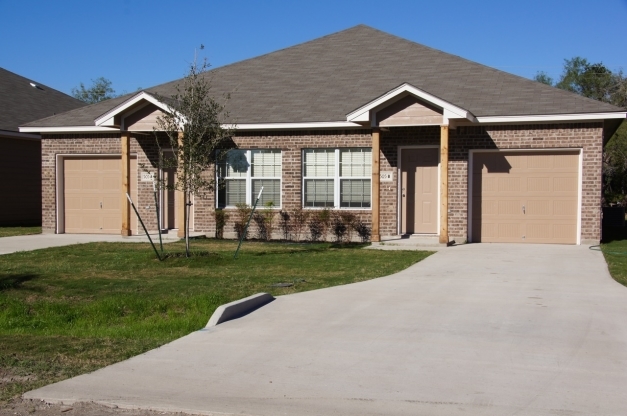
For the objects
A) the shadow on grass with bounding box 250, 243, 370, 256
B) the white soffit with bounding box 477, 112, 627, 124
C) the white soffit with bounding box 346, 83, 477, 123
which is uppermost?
the white soffit with bounding box 346, 83, 477, 123

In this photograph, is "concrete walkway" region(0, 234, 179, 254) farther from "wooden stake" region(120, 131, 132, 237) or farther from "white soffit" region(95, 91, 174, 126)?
"white soffit" region(95, 91, 174, 126)

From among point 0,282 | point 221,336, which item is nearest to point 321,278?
point 221,336

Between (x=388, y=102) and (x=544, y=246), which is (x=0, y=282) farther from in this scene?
(x=544, y=246)

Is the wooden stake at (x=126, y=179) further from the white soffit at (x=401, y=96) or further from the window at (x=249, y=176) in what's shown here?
the white soffit at (x=401, y=96)

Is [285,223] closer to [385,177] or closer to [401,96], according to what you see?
[385,177]

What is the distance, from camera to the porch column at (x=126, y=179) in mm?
18438

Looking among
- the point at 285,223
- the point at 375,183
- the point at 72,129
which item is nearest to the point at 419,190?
the point at 375,183

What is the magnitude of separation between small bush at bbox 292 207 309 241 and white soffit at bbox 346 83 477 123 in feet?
10.1

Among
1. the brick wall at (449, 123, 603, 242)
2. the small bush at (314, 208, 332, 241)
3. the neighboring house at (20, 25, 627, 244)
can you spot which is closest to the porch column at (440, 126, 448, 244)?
the neighboring house at (20, 25, 627, 244)

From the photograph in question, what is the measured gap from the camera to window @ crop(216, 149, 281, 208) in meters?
19.1

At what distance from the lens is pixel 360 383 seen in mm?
6184

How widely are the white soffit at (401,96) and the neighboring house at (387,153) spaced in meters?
0.03

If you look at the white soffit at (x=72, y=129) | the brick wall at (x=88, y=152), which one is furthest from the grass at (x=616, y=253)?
the white soffit at (x=72, y=129)

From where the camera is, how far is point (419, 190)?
18.3 metres
